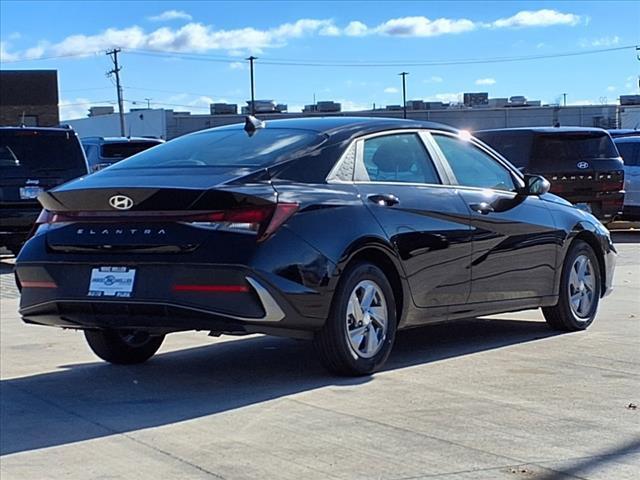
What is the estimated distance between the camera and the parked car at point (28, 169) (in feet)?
48.4

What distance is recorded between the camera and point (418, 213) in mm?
7039

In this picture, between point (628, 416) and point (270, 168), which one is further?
point (270, 168)

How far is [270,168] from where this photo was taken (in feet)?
21.0

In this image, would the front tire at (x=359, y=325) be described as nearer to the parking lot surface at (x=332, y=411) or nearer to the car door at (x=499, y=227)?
the parking lot surface at (x=332, y=411)

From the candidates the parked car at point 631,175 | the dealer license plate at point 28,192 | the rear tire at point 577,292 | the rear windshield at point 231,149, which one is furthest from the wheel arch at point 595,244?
the parked car at point 631,175

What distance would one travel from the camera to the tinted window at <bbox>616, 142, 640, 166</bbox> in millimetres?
19078

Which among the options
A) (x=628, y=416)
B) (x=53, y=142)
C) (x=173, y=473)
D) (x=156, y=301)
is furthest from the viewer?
(x=53, y=142)

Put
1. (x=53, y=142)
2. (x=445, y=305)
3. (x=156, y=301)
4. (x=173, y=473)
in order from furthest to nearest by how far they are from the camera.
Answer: (x=53, y=142) < (x=445, y=305) < (x=156, y=301) < (x=173, y=473)

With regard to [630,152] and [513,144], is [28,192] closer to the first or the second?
[513,144]

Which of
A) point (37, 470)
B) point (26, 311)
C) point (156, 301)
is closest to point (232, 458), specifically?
point (37, 470)

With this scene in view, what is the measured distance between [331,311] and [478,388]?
98cm

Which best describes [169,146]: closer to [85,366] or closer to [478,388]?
[85,366]

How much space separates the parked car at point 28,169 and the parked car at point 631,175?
933 cm

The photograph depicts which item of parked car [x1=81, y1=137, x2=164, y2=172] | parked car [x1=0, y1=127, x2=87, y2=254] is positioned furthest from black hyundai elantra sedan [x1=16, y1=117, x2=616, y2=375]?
parked car [x1=81, y1=137, x2=164, y2=172]
